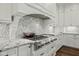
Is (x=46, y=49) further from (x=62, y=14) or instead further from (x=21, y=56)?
(x=62, y=14)

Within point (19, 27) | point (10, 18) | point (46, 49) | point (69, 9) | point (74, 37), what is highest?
point (69, 9)

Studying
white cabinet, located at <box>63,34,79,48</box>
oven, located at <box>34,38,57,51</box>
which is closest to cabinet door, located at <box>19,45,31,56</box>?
oven, located at <box>34,38,57,51</box>

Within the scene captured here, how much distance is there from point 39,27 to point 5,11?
521 mm

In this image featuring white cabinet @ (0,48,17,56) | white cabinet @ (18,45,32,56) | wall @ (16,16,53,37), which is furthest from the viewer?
wall @ (16,16,53,37)

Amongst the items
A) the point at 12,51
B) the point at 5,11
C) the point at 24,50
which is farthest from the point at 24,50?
the point at 5,11

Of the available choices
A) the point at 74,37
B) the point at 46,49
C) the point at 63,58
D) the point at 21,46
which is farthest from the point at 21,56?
the point at 74,37

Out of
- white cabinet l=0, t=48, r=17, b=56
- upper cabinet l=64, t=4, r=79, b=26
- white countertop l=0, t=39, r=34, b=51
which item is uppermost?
upper cabinet l=64, t=4, r=79, b=26

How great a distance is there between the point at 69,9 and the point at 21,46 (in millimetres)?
835

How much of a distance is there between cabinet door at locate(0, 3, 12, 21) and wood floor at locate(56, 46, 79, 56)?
0.86 metres

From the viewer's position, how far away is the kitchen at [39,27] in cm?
133

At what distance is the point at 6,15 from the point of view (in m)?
1.34

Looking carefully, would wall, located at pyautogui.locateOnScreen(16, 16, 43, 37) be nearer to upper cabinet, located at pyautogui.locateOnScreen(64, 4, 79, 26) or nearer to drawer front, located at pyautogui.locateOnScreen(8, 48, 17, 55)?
drawer front, located at pyautogui.locateOnScreen(8, 48, 17, 55)

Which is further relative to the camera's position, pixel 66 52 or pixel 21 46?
pixel 66 52

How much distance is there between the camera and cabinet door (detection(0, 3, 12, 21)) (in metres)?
1.32
